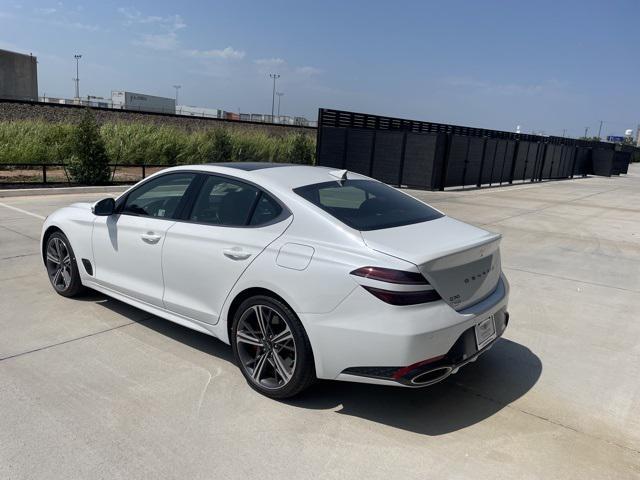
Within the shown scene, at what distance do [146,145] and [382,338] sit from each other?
18.3 meters

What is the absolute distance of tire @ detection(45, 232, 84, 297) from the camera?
17.0 feet

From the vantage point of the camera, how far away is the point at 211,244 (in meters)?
3.81

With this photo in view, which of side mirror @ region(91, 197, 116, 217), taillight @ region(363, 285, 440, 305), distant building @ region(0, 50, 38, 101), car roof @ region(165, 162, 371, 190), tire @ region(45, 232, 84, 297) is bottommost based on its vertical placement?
tire @ region(45, 232, 84, 297)

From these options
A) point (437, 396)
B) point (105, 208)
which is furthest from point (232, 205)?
point (437, 396)

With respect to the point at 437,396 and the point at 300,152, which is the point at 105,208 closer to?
the point at 437,396

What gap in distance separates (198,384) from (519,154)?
975 inches

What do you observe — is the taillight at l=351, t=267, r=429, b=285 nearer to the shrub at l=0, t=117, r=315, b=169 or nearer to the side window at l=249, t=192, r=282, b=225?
the side window at l=249, t=192, r=282, b=225

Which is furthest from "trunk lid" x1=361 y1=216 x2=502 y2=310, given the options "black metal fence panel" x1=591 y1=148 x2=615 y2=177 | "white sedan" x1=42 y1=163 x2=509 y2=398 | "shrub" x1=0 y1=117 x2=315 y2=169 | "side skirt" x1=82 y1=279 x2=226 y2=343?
"black metal fence panel" x1=591 y1=148 x2=615 y2=177

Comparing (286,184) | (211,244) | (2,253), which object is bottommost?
(2,253)

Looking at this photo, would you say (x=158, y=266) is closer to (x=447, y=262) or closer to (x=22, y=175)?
(x=447, y=262)

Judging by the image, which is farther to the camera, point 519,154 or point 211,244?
point 519,154

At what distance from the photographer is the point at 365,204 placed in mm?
3977

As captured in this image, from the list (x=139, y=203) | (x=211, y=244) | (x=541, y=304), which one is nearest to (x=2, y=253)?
(x=139, y=203)

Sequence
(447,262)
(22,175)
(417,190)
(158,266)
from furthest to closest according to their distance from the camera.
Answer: (417,190)
(22,175)
(158,266)
(447,262)
